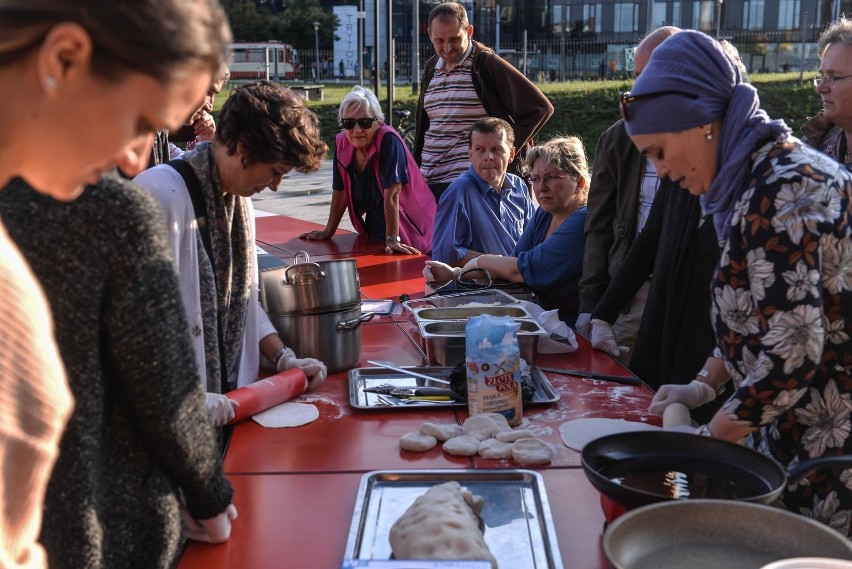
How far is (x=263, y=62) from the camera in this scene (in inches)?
1328

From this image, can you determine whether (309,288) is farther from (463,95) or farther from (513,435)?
(463,95)

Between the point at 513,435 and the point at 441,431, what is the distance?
0.53 ft

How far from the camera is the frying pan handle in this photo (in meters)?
1.27

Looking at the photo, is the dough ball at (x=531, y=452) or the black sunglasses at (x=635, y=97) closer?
the black sunglasses at (x=635, y=97)

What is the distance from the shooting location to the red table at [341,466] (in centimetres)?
147

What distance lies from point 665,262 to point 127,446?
1.95 meters

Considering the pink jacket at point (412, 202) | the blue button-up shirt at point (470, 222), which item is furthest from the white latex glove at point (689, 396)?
the pink jacket at point (412, 202)

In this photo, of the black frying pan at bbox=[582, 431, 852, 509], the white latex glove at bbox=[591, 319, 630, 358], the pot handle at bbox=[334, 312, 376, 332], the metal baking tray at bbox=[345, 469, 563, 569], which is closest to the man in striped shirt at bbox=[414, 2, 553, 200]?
the white latex glove at bbox=[591, 319, 630, 358]

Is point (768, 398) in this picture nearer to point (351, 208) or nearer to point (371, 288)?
point (371, 288)

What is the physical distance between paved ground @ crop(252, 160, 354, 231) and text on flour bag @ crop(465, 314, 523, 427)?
6916mm

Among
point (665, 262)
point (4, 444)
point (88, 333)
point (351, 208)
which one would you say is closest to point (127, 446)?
point (88, 333)

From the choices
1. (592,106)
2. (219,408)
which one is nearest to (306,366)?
(219,408)

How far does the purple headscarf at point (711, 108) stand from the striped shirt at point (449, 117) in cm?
307

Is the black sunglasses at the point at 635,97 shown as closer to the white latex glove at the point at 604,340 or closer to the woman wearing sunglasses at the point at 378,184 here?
the white latex glove at the point at 604,340
